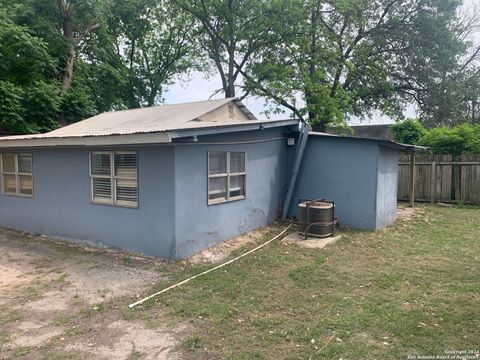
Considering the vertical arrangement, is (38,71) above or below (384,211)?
above

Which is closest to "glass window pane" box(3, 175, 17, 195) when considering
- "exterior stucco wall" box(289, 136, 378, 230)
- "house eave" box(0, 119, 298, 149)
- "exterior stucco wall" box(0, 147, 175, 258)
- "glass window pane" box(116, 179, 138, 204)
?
"exterior stucco wall" box(0, 147, 175, 258)

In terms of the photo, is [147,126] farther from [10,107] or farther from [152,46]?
[152,46]

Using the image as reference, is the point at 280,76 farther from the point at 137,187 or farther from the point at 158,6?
the point at 137,187

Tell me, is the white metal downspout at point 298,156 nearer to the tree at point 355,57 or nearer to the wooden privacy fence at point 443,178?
the wooden privacy fence at point 443,178

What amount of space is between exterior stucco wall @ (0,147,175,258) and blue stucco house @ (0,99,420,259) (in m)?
0.02

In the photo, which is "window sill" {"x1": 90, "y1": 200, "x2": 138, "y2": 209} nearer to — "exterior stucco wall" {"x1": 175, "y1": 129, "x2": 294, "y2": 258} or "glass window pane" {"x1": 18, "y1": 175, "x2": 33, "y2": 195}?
"exterior stucco wall" {"x1": 175, "y1": 129, "x2": 294, "y2": 258}

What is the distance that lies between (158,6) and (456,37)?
19.7 m

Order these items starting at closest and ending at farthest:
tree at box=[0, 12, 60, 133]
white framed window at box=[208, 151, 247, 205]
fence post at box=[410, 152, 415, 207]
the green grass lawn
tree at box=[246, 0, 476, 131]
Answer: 1. the green grass lawn
2. white framed window at box=[208, 151, 247, 205]
3. fence post at box=[410, 152, 415, 207]
4. tree at box=[0, 12, 60, 133]
5. tree at box=[246, 0, 476, 131]

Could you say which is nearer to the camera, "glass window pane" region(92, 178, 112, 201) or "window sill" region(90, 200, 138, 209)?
"window sill" region(90, 200, 138, 209)

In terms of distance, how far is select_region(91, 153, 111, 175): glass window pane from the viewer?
7.50 metres

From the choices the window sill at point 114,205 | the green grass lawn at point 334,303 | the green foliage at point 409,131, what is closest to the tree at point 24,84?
the window sill at point 114,205

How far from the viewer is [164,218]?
21.8 ft

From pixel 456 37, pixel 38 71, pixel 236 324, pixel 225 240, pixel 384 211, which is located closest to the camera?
pixel 236 324

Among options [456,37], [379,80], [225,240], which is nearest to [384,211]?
[225,240]
